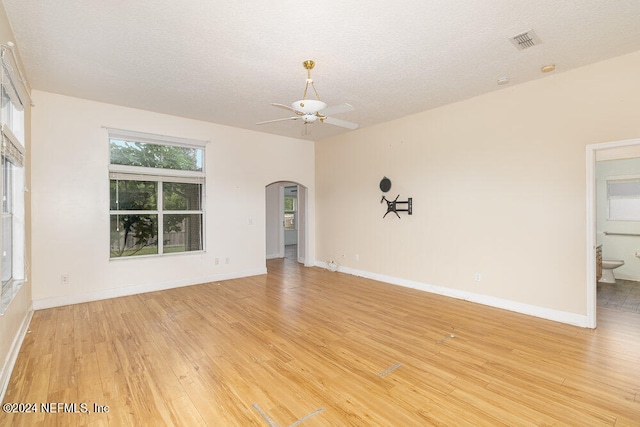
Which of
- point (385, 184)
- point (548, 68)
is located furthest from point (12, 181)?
point (548, 68)

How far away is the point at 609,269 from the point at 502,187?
3.18m

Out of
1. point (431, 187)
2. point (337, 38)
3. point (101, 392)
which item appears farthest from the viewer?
point (431, 187)

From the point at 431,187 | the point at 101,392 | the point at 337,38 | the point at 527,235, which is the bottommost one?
the point at 101,392

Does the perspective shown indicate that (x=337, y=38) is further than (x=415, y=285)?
No

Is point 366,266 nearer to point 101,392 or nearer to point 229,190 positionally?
point 229,190

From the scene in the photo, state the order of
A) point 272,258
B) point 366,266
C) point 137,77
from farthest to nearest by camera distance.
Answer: point 272,258 → point 366,266 → point 137,77

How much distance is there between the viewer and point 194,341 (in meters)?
3.21

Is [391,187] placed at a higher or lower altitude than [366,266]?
higher

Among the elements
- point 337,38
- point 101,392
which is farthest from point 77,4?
point 101,392

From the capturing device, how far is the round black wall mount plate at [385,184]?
5.68 m

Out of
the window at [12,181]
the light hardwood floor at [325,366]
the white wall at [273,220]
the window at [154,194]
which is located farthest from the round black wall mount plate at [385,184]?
the window at [12,181]

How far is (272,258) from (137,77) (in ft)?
18.5

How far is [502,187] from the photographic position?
4.19 m

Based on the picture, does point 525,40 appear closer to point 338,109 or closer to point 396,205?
point 338,109
